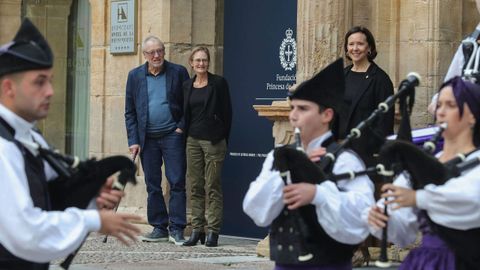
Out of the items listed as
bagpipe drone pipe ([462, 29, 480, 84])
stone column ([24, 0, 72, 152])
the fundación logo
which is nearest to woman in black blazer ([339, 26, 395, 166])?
bagpipe drone pipe ([462, 29, 480, 84])

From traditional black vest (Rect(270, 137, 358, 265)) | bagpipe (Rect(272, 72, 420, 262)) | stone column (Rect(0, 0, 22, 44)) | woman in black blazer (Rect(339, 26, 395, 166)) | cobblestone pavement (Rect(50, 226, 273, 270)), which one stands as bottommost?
cobblestone pavement (Rect(50, 226, 273, 270))

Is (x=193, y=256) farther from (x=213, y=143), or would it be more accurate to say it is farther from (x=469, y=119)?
(x=469, y=119)

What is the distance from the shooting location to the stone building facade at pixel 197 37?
36.8ft

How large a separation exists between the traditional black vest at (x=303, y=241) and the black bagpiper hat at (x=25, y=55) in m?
1.36

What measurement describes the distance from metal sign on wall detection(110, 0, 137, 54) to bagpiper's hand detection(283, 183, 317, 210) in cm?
879

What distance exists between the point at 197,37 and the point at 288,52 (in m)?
1.33

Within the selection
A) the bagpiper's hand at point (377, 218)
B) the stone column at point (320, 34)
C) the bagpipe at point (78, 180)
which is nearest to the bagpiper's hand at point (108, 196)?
the bagpipe at point (78, 180)

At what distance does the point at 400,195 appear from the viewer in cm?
552

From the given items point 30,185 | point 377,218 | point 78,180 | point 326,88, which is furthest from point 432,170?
point 30,185

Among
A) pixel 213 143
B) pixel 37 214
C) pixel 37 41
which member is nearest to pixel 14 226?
pixel 37 214

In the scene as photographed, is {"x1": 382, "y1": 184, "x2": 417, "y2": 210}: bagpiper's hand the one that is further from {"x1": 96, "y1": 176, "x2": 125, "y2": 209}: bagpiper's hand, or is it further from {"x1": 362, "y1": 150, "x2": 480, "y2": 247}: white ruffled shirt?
{"x1": 96, "y1": 176, "x2": 125, "y2": 209}: bagpiper's hand

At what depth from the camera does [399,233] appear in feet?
19.2

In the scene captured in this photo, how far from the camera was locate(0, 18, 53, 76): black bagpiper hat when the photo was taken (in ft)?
17.0

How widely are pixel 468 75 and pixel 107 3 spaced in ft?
27.7
